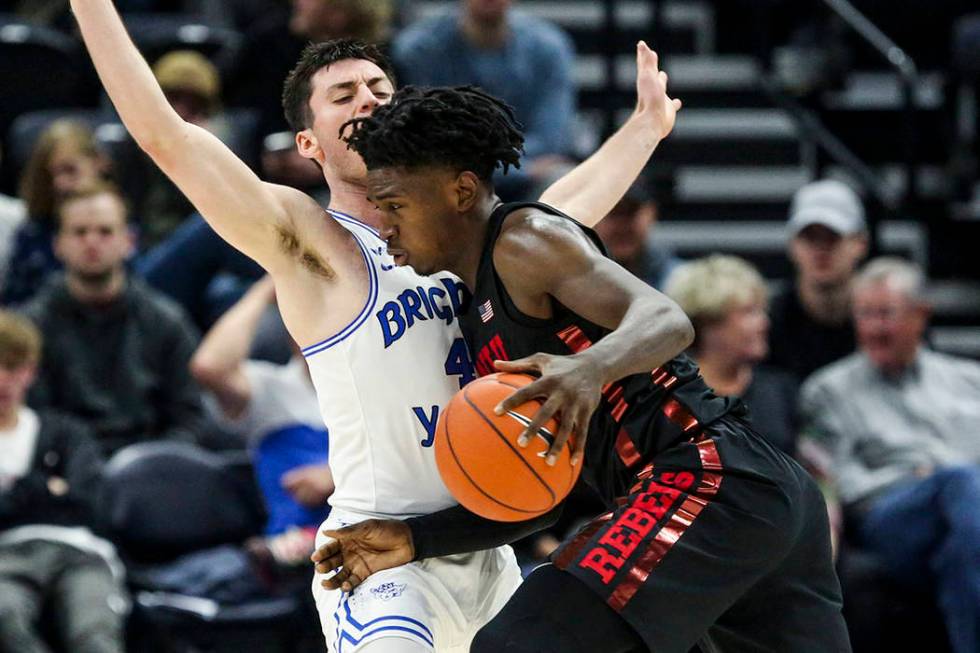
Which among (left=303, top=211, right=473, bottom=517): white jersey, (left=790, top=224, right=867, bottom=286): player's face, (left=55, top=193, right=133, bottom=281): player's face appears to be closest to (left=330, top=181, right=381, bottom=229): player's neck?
(left=303, top=211, right=473, bottom=517): white jersey

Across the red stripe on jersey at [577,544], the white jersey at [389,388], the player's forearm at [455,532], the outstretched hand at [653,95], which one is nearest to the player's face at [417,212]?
the white jersey at [389,388]

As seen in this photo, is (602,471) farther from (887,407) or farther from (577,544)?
(887,407)

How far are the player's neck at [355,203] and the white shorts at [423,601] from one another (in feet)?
2.43

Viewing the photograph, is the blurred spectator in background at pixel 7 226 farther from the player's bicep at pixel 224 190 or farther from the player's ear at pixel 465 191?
the player's ear at pixel 465 191

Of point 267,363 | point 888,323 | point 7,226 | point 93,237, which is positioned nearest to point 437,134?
point 93,237

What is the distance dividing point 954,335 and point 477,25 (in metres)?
3.10

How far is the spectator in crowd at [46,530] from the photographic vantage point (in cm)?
616

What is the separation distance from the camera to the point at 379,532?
3.76 meters

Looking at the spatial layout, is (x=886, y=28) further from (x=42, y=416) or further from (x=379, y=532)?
(x=379, y=532)

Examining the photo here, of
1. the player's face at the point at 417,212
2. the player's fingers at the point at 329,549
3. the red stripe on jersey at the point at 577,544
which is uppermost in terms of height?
the player's face at the point at 417,212

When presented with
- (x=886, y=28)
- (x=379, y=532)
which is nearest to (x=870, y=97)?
(x=886, y=28)

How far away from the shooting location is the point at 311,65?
4156 millimetres

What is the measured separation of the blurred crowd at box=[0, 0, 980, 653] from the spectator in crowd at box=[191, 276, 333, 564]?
0.01m

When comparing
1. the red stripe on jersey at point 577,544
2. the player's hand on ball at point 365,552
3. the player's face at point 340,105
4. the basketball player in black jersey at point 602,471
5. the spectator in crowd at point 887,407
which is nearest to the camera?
the basketball player in black jersey at point 602,471
